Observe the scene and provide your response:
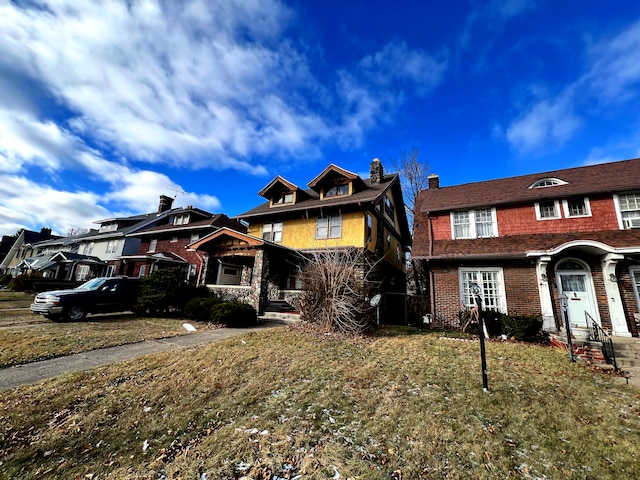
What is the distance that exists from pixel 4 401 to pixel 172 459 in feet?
12.0

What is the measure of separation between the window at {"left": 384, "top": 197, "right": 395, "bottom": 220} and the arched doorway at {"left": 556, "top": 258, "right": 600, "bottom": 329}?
10322 mm

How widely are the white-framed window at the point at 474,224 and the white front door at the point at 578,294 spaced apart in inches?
124

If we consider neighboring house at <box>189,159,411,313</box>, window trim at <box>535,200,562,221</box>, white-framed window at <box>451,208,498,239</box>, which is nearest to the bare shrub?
neighboring house at <box>189,159,411,313</box>

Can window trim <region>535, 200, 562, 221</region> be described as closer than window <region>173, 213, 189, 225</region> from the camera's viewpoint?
Yes

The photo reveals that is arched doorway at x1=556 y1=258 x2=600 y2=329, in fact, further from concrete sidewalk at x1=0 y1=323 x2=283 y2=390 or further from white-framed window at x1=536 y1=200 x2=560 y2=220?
concrete sidewalk at x1=0 y1=323 x2=283 y2=390

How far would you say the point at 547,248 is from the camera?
11.2 metres

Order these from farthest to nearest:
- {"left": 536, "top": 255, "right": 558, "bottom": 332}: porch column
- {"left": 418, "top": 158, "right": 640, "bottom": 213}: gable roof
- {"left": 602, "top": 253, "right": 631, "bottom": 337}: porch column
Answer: {"left": 418, "top": 158, "right": 640, "bottom": 213}: gable roof, {"left": 536, "top": 255, "right": 558, "bottom": 332}: porch column, {"left": 602, "top": 253, "right": 631, "bottom": 337}: porch column

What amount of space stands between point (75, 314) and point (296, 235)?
11.6 meters

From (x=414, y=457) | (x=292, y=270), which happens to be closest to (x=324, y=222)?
(x=292, y=270)

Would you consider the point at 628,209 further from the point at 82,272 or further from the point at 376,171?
the point at 82,272

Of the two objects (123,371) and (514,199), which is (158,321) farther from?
(514,199)

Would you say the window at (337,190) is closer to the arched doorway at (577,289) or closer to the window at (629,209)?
the arched doorway at (577,289)

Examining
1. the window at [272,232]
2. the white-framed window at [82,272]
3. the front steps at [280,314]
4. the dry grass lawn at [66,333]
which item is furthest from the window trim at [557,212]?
the white-framed window at [82,272]

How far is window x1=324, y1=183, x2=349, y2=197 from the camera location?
17.5 meters
